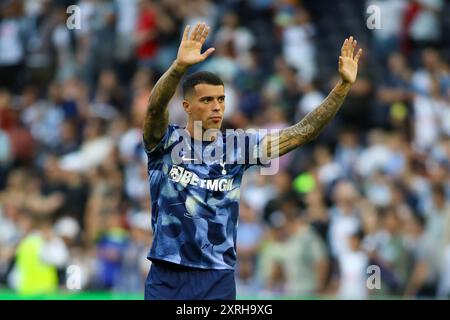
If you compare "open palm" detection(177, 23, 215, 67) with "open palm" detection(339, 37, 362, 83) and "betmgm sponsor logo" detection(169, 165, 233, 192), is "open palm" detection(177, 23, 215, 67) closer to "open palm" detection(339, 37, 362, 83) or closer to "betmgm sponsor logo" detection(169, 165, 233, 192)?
"betmgm sponsor logo" detection(169, 165, 233, 192)

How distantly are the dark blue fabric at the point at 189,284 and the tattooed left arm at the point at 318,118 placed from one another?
0.99 metres

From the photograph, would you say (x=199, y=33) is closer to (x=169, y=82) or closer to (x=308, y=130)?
(x=169, y=82)

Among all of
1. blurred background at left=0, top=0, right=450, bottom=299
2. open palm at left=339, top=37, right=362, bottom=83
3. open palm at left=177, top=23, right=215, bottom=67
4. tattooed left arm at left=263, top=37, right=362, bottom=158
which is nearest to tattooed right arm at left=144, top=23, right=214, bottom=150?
open palm at left=177, top=23, right=215, bottom=67

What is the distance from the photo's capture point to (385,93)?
17.1 m

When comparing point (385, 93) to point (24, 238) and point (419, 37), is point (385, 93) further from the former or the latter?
point (24, 238)

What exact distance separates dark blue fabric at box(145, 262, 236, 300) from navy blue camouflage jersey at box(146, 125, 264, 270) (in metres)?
0.07

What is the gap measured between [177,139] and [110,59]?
1200 centimetres

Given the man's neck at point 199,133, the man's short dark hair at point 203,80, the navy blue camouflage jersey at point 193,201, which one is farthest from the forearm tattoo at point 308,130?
the man's short dark hair at point 203,80

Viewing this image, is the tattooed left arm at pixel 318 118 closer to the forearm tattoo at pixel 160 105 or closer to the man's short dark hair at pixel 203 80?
the man's short dark hair at pixel 203 80

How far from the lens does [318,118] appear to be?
8.54 metres

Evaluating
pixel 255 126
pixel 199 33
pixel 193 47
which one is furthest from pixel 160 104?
pixel 255 126

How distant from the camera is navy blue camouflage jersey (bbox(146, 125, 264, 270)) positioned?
26.8 ft

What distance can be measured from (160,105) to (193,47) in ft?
1.54
